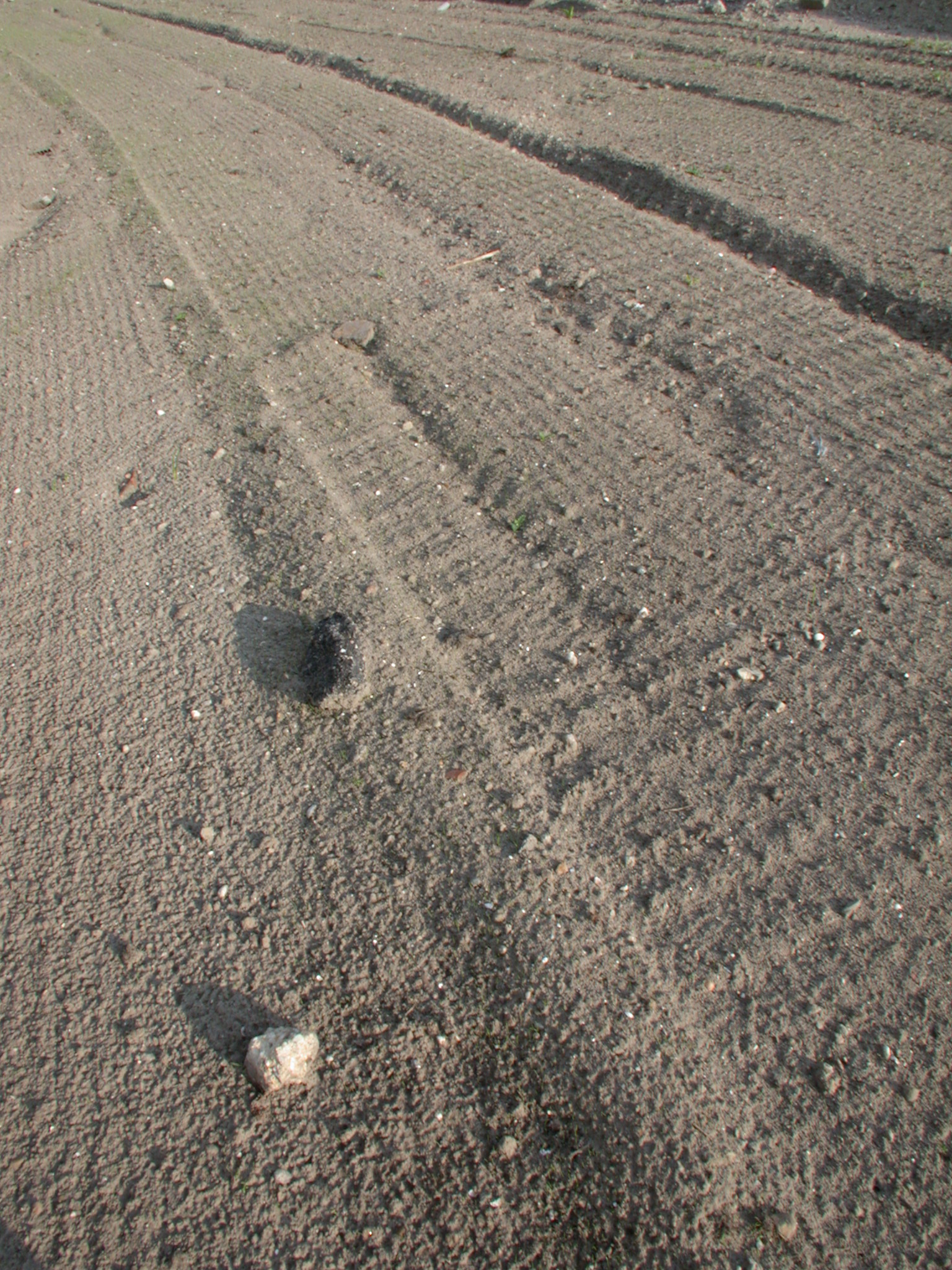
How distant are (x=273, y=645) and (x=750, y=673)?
1.63 meters

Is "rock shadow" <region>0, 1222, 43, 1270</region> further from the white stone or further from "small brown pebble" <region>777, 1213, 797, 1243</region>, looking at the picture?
"small brown pebble" <region>777, 1213, 797, 1243</region>

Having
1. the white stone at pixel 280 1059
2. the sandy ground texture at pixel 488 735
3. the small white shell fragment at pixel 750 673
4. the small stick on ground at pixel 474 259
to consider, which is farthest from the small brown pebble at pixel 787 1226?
the small stick on ground at pixel 474 259

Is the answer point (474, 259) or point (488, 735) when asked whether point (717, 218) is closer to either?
point (474, 259)

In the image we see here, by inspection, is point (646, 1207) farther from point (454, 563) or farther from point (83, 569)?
point (83, 569)

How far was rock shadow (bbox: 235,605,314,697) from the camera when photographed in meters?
2.77

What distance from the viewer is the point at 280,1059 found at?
1876 mm

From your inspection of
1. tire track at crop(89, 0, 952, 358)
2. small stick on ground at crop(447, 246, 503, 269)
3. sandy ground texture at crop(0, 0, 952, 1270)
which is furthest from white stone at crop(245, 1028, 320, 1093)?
small stick on ground at crop(447, 246, 503, 269)

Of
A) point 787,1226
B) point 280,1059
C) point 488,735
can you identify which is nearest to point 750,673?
point 488,735

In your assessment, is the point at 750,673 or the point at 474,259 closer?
the point at 750,673

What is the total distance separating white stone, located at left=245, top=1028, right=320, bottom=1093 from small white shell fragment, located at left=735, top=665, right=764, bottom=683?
1.68 m

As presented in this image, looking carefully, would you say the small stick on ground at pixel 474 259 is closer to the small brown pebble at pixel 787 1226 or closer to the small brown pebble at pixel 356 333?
the small brown pebble at pixel 356 333

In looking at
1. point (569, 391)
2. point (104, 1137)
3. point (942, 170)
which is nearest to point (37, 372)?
point (569, 391)

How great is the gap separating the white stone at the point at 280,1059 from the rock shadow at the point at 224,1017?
0.18 ft

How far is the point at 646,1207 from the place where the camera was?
170cm
